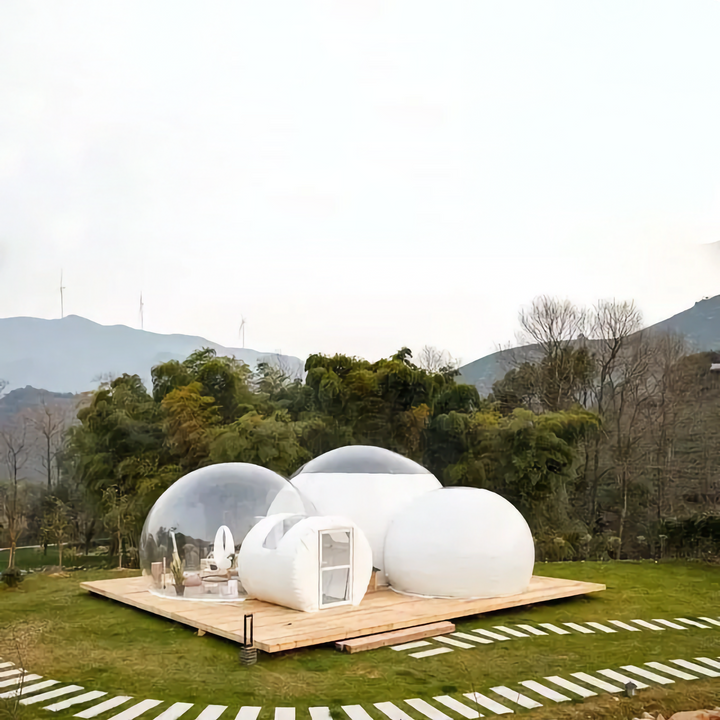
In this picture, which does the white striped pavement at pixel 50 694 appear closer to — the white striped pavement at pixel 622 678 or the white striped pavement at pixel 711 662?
the white striped pavement at pixel 622 678

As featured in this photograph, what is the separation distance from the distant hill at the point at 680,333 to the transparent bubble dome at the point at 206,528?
37.5 feet

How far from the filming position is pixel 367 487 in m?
9.55

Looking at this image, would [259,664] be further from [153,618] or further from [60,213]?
[60,213]

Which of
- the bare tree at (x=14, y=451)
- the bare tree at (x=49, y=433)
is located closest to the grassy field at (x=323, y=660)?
the bare tree at (x=14, y=451)

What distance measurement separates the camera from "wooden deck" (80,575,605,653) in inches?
254

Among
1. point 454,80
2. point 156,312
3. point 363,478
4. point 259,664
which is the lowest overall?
point 259,664

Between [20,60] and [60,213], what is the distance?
634 centimetres

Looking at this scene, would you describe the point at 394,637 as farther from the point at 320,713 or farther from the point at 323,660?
the point at 320,713

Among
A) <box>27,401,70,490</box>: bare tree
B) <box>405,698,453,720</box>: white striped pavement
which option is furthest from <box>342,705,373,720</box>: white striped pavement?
<box>27,401,70,490</box>: bare tree

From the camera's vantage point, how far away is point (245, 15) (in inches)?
639

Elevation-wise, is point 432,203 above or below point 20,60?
below

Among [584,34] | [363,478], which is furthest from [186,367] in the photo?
[584,34]

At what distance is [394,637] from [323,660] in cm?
86

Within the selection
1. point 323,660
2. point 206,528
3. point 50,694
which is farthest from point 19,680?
point 206,528
